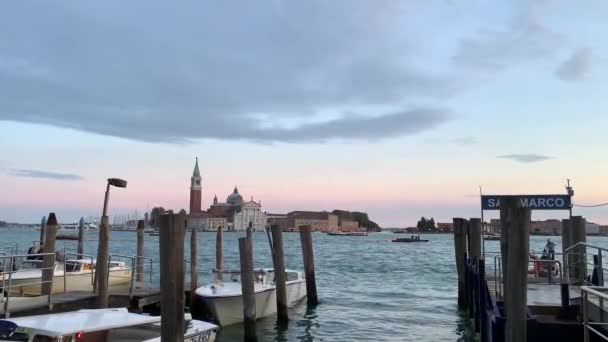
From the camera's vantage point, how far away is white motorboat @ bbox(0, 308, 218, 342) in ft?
29.6

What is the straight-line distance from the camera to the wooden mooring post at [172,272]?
9.61 m

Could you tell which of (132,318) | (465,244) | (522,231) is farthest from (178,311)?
(465,244)

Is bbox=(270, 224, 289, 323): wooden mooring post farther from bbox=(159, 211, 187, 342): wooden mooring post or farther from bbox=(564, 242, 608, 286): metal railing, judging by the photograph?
bbox=(564, 242, 608, 286): metal railing

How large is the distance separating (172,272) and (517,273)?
222 inches

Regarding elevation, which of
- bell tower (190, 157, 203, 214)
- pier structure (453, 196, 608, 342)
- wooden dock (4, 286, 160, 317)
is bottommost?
wooden dock (4, 286, 160, 317)

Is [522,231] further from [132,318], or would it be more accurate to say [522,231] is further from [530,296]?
[132,318]

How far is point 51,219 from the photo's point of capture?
1430 cm

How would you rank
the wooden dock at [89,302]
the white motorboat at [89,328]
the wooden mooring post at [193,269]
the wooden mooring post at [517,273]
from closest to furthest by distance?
the wooden mooring post at [517,273], the white motorboat at [89,328], the wooden dock at [89,302], the wooden mooring post at [193,269]

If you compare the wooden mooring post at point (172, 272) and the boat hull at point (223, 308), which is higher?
the wooden mooring post at point (172, 272)

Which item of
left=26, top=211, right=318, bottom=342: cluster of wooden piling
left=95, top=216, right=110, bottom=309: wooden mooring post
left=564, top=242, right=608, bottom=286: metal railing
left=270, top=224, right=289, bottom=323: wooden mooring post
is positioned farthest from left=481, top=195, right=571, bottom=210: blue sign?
left=95, top=216, right=110, bottom=309: wooden mooring post

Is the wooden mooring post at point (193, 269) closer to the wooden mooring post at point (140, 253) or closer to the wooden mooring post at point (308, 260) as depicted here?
the wooden mooring post at point (140, 253)

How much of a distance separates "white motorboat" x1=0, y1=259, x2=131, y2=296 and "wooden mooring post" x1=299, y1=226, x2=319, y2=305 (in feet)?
22.0

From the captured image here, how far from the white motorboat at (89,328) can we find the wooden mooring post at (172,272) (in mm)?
1146

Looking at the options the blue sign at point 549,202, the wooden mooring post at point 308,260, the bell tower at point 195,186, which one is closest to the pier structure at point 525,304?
the blue sign at point 549,202
